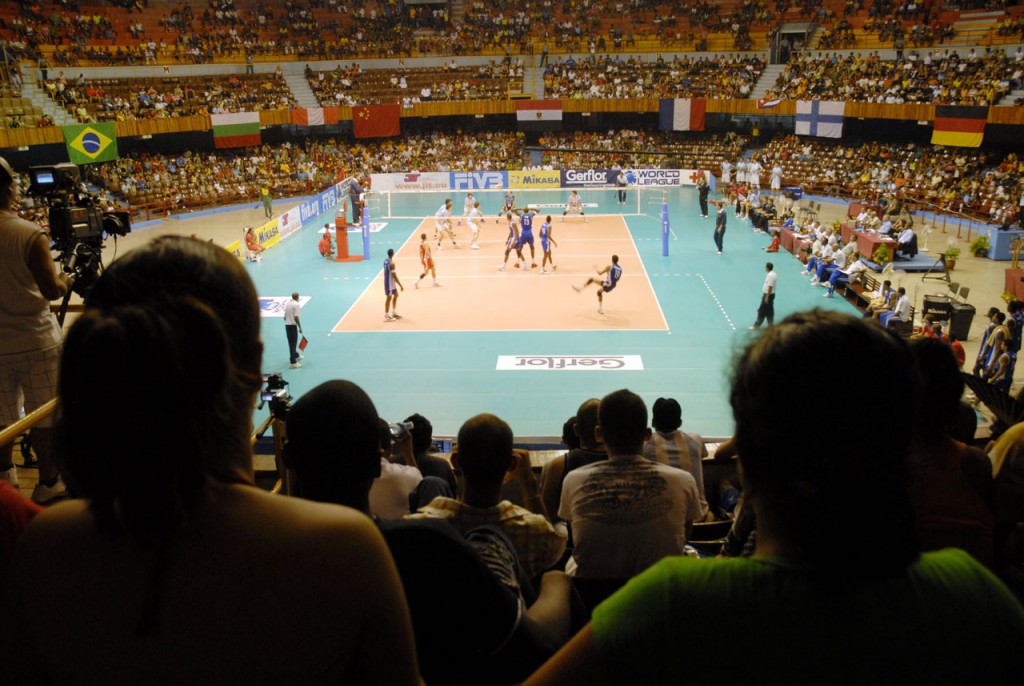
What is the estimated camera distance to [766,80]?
40781 mm

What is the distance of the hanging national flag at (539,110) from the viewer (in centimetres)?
4216

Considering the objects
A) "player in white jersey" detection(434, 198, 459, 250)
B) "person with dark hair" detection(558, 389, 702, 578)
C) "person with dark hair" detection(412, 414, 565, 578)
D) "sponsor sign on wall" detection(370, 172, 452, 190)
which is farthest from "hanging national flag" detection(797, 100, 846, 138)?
"person with dark hair" detection(412, 414, 565, 578)

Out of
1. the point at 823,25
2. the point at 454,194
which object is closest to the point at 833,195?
the point at 823,25

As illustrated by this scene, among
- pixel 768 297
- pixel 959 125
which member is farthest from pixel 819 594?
pixel 959 125

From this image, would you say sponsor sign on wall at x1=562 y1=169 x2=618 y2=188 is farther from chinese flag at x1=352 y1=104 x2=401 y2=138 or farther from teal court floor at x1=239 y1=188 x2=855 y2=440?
teal court floor at x1=239 y1=188 x2=855 y2=440

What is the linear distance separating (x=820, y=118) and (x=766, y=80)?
5.97m

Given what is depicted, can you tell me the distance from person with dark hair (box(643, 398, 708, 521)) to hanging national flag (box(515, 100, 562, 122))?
39.0 meters

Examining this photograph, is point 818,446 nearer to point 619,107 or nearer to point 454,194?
point 454,194

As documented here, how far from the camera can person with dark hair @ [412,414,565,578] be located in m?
2.85

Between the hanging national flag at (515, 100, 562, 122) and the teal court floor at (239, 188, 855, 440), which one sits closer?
the teal court floor at (239, 188, 855, 440)

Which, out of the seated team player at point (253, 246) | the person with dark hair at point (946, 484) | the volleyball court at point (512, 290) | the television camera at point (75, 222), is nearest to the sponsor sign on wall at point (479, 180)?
the volleyball court at point (512, 290)

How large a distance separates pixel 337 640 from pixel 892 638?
0.88 meters

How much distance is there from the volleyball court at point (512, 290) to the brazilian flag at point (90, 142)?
13.1 m

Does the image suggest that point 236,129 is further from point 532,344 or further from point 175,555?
point 175,555
